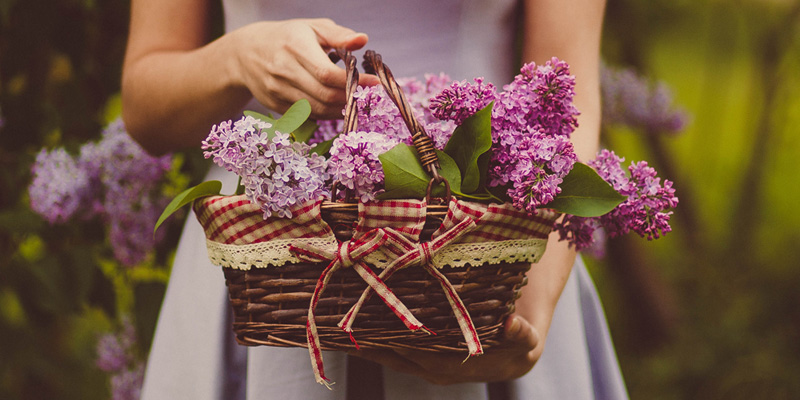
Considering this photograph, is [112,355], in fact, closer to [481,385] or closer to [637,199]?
[481,385]

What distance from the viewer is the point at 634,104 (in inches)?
84.3

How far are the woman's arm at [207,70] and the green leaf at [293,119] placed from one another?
52 mm

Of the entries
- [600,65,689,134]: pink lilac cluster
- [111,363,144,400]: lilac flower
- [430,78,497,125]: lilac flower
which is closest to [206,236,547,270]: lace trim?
[430,78,497,125]: lilac flower

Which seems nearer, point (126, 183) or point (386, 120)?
point (386, 120)

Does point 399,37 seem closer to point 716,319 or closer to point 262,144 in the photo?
point 262,144

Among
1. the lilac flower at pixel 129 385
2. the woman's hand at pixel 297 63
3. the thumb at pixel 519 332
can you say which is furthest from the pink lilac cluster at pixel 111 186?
the thumb at pixel 519 332

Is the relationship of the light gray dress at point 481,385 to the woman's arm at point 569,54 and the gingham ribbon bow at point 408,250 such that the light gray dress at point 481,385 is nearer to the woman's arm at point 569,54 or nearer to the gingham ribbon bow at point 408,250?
the woman's arm at point 569,54

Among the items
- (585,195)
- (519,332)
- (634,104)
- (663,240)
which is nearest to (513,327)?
(519,332)

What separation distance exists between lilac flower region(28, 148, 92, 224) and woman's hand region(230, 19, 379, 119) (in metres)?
0.53

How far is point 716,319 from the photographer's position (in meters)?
3.09

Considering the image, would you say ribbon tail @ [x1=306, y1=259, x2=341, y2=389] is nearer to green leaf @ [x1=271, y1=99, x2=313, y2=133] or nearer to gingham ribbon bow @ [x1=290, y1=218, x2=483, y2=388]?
gingham ribbon bow @ [x1=290, y1=218, x2=483, y2=388]

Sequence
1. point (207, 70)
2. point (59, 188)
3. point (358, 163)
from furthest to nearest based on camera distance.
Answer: point (59, 188) < point (207, 70) < point (358, 163)

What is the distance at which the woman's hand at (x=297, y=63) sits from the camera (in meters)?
0.58

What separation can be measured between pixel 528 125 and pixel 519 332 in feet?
0.62
